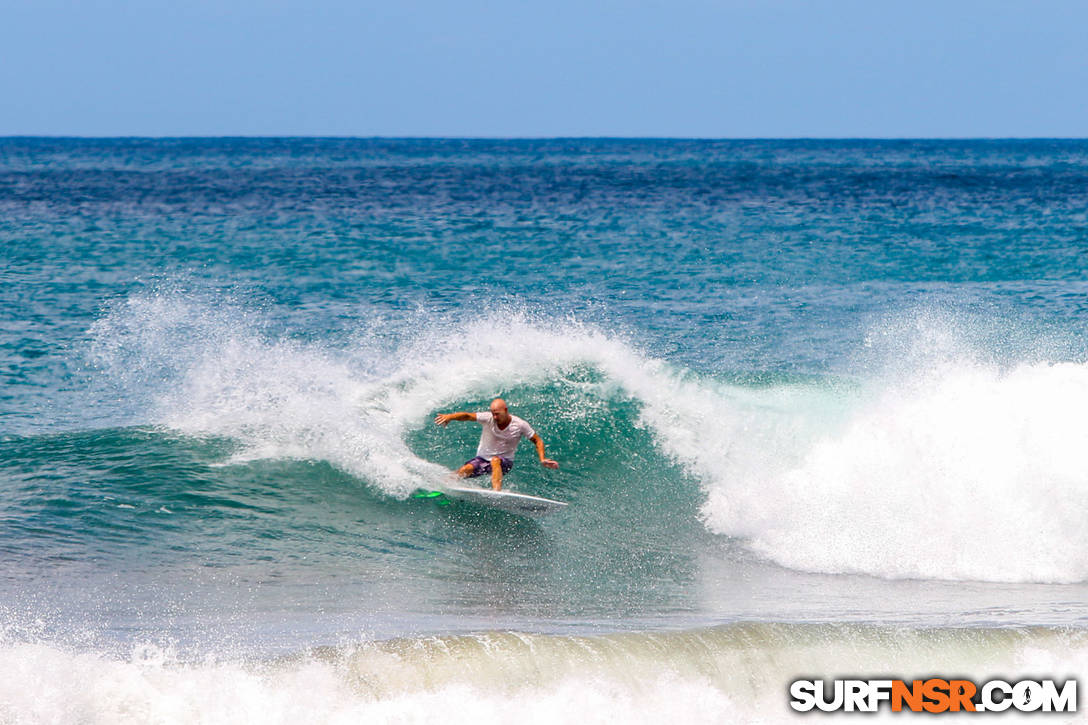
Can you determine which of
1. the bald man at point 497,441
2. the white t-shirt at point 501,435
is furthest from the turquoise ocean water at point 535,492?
the white t-shirt at point 501,435

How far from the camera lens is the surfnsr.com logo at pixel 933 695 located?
8.40 metres

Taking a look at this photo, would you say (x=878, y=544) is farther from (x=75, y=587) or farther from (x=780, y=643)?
(x=75, y=587)

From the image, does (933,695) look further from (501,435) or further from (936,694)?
(501,435)

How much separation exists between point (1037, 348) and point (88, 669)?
677 inches

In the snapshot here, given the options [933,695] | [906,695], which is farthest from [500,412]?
[933,695]

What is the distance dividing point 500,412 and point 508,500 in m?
0.98

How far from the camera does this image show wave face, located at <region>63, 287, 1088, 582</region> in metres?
12.0

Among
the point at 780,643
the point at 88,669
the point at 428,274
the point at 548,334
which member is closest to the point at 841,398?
the point at 548,334

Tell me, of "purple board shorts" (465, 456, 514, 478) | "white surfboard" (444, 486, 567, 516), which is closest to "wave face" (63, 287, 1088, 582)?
"purple board shorts" (465, 456, 514, 478)

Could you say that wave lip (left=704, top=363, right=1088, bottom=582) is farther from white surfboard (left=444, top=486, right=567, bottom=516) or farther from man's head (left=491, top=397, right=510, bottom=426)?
man's head (left=491, top=397, right=510, bottom=426)

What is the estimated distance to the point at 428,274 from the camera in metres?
30.6

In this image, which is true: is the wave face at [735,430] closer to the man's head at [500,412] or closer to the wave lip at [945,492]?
the wave lip at [945,492]

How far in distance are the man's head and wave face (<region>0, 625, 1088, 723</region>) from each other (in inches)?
164

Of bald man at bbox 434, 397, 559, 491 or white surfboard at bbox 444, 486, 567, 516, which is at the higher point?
bald man at bbox 434, 397, 559, 491
